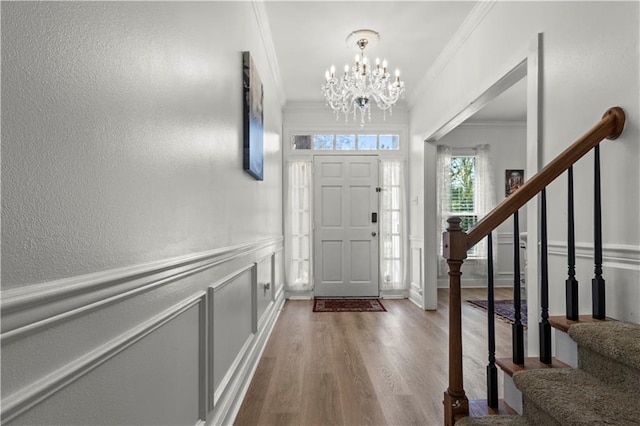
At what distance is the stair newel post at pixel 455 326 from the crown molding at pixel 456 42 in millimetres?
2042

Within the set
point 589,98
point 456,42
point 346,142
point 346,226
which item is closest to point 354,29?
point 456,42

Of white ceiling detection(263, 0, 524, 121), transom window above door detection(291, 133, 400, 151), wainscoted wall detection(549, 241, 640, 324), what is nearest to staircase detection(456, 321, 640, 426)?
wainscoted wall detection(549, 241, 640, 324)

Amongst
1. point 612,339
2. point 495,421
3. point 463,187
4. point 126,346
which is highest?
point 463,187

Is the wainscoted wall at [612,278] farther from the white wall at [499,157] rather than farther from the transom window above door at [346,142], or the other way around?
the white wall at [499,157]

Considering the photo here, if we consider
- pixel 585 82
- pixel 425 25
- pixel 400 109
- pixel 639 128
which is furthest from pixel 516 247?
pixel 400 109

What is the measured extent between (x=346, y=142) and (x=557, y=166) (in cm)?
382

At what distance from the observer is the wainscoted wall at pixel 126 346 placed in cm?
63

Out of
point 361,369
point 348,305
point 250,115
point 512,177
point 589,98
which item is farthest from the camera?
point 512,177

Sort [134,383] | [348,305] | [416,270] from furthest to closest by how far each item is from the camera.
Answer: [416,270] → [348,305] → [134,383]

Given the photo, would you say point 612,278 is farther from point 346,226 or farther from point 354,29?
point 346,226

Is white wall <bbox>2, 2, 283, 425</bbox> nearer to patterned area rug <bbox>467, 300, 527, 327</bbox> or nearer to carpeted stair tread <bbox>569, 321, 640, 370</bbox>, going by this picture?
carpeted stair tread <bbox>569, 321, 640, 370</bbox>

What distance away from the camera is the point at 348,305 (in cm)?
482

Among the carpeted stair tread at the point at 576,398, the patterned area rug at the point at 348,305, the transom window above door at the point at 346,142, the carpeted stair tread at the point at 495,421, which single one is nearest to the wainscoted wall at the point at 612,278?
the carpeted stair tread at the point at 576,398

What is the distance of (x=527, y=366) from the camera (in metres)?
1.69
